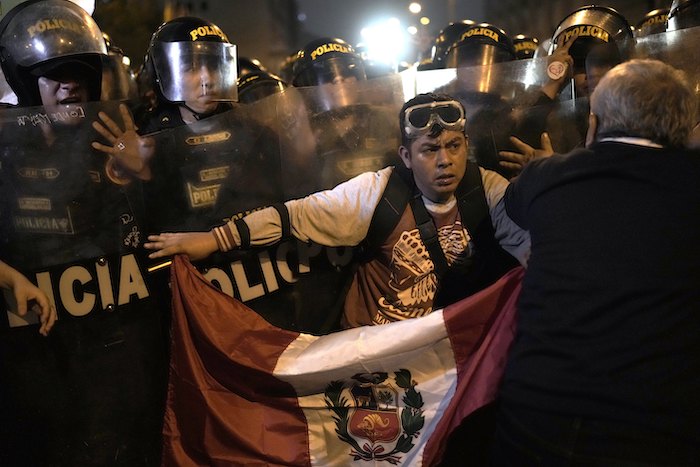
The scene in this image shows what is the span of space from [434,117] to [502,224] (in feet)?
2.09

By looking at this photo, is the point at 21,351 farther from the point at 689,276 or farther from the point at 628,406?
the point at 689,276

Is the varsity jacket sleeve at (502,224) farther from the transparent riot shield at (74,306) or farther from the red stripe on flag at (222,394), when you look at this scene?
the transparent riot shield at (74,306)

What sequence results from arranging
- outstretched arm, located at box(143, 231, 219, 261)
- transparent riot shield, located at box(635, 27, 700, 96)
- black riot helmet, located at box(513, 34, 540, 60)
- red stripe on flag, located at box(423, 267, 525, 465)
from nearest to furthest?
1. red stripe on flag, located at box(423, 267, 525, 465)
2. outstretched arm, located at box(143, 231, 219, 261)
3. transparent riot shield, located at box(635, 27, 700, 96)
4. black riot helmet, located at box(513, 34, 540, 60)

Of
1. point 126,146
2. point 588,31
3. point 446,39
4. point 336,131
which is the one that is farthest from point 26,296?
point 446,39

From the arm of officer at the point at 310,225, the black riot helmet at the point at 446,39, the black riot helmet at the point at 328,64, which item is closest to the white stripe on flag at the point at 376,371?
the arm of officer at the point at 310,225

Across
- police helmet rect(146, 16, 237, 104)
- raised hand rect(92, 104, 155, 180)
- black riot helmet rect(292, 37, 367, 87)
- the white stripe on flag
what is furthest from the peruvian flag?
black riot helmet rect(292, 37, 367, 87)

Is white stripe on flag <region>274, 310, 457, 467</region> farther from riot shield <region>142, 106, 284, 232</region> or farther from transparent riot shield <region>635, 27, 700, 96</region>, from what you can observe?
transparent riot shield <region>635, 27, 700, 96</region>

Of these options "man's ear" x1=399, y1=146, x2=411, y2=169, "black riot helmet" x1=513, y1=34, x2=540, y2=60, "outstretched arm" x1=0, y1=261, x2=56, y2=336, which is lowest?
"outstretched arm" x1=0, y1=261, x2=56, y2=336

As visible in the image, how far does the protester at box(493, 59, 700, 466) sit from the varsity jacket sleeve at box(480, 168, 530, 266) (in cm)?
65

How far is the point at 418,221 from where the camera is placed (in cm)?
328

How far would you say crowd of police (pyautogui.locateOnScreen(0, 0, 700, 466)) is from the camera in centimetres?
307

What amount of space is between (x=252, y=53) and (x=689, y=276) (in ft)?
144

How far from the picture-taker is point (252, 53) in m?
43.4

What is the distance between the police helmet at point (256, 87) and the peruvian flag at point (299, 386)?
126 inches
